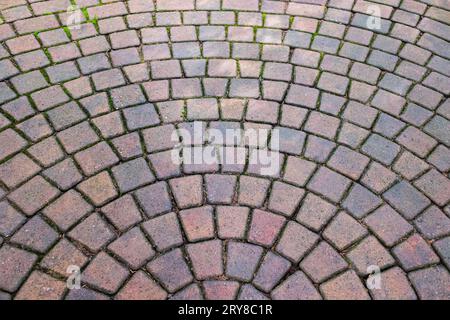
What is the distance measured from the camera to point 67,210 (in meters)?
2.41

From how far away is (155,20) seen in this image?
11.9 feet

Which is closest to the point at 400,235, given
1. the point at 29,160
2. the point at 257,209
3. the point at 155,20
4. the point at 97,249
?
the point at 257,209

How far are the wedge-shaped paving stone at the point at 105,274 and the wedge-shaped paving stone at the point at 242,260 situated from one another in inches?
22.0

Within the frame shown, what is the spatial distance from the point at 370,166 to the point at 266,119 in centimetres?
77

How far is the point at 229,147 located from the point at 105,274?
3.64 ft

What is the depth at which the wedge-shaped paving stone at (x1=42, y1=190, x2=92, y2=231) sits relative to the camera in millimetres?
2363

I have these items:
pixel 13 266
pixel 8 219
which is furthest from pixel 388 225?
pixel 8 219

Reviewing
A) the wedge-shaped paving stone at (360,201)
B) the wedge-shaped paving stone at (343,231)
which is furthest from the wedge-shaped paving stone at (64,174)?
the wedge-shaped paving stone at (360,201)

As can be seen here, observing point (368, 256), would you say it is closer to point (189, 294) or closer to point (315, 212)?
point (315, 212)

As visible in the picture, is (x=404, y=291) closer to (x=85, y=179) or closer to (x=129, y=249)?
(x=129, y=249)

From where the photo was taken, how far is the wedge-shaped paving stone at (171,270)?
215 cm

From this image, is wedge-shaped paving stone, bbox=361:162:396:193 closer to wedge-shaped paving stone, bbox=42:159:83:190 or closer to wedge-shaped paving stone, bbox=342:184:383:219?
wedge-shaped paving stone, bbox=342:184:383:219

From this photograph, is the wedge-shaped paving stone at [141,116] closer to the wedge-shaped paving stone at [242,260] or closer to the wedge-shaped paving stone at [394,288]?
the wedge-shaped paving stone at [242,260]

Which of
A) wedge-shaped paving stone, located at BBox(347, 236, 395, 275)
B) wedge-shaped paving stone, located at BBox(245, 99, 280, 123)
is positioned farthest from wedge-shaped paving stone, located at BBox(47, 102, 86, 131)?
wedge-shaped paving stone, located at BBox(347, 236, 395, 275)
